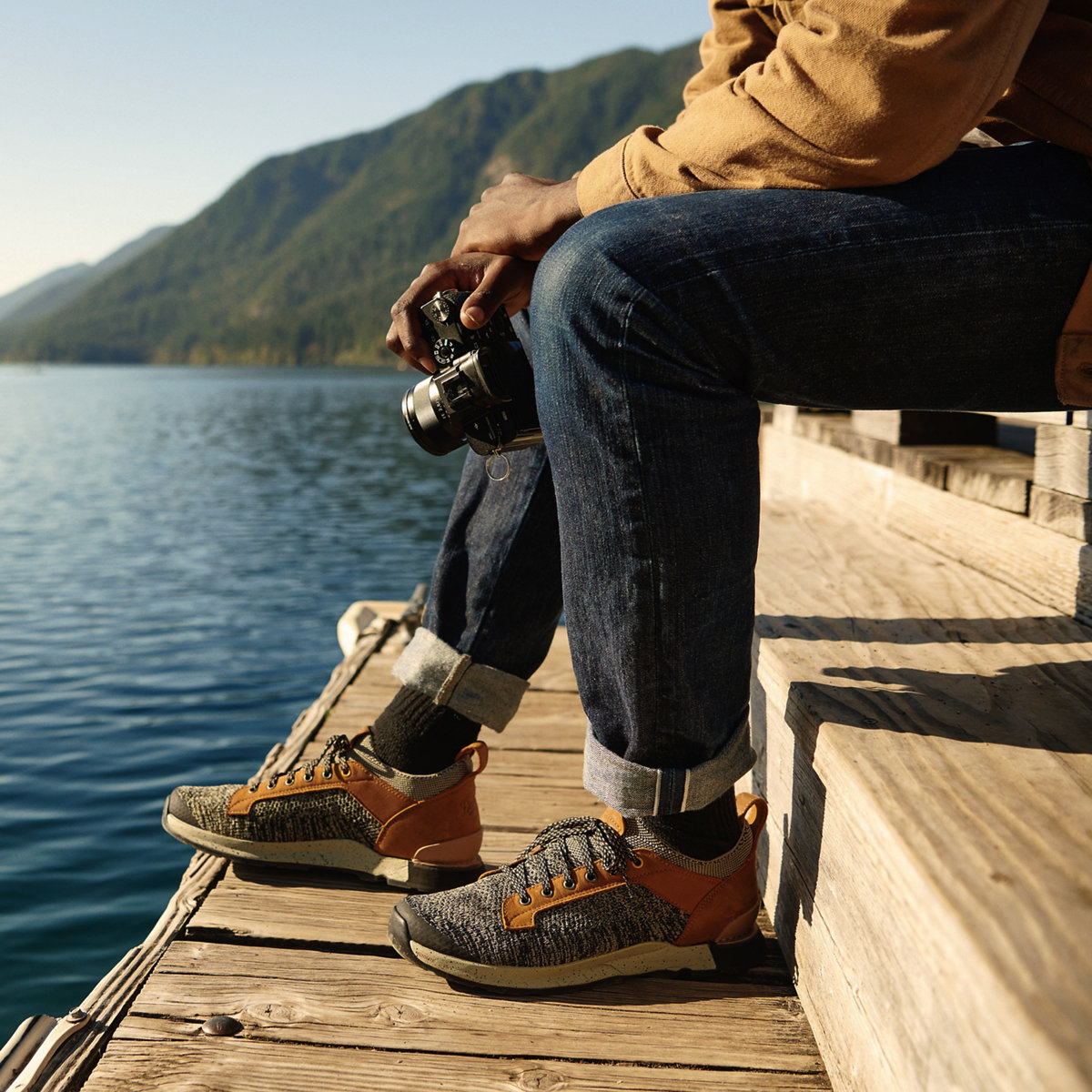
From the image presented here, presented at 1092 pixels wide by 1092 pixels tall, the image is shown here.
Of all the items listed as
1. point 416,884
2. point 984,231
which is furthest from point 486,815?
point 984,231

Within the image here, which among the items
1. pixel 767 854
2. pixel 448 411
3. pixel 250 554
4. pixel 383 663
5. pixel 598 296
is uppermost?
pixel 598 296

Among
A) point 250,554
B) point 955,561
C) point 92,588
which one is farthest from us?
point 250,554

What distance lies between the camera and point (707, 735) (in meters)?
1.34

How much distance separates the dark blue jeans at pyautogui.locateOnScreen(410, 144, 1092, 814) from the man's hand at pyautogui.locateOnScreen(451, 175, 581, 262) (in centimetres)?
15

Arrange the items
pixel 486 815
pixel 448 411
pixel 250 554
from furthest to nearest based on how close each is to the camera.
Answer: pixel 250 554 < pixel 486 815 < pixel 448 411

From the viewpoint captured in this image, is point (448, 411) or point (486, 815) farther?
point (486, 815)

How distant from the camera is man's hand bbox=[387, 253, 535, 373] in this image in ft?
4.87

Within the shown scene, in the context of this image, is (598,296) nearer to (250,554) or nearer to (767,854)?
(767,854)

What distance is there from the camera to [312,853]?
1.90m

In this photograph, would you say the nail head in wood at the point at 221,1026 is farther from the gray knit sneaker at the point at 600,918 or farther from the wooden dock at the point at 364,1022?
the gray knit sneaker at the point at 600,918

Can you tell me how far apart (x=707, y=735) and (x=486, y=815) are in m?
1.15

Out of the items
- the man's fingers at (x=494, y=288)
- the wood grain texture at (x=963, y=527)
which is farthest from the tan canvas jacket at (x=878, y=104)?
the wood grain texture at (x=963, y=527)

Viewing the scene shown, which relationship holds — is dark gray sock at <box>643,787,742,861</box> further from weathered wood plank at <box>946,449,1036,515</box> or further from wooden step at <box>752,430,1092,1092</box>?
weathered wood plank at <box>946,449,1036,515</box>

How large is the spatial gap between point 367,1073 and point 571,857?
1.39 ft
